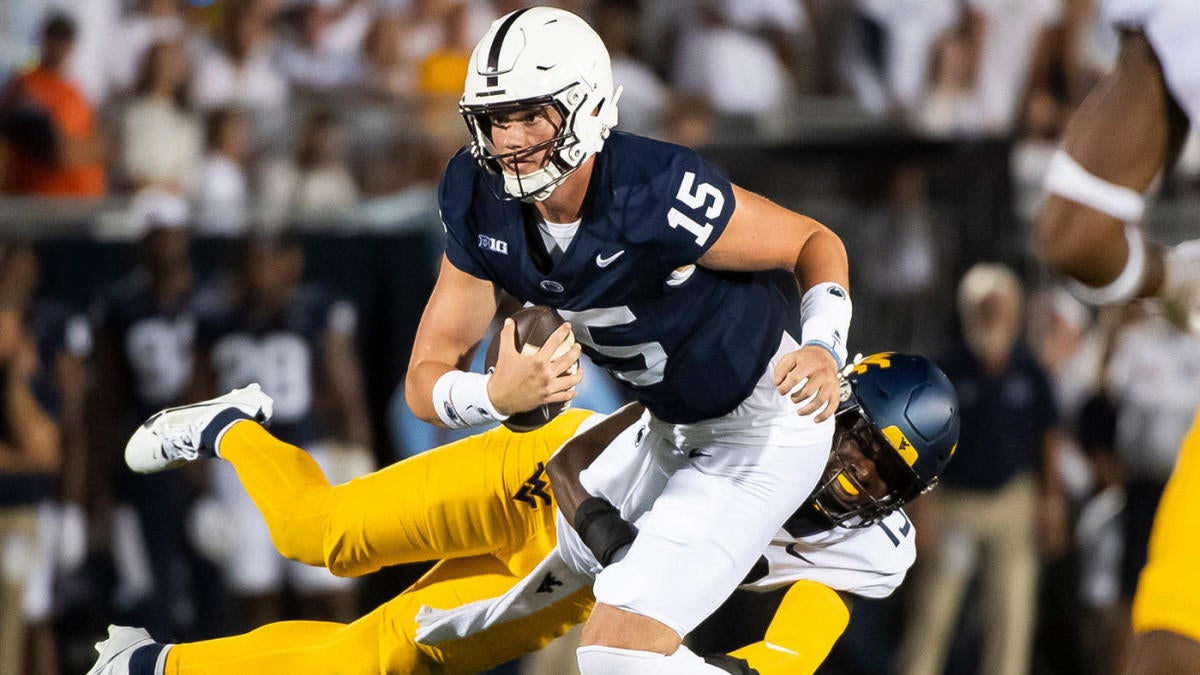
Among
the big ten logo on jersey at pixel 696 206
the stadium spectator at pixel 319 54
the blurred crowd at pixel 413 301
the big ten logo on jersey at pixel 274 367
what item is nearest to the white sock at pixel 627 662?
the big ten logo on jersey at pixel 696 206

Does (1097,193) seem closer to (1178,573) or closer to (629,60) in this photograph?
(1178,573)

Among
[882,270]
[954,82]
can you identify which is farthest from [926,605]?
[954,82]

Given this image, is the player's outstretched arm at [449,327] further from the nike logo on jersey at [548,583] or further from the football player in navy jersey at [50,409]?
the football player in navy jersey at [50,409]

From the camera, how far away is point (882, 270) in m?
6.66

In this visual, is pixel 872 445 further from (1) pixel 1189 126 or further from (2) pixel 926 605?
(2) pixel 926 605

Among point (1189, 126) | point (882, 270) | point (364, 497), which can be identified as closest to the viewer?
point (1189, 126)

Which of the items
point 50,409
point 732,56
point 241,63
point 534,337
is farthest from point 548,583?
point 732,56

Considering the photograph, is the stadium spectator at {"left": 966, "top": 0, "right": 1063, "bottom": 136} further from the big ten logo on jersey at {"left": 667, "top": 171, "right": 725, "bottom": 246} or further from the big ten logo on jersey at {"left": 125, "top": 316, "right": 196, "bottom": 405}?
the big ten logo on jersey at {"left": 667, "top": 171, "right": 725, "bottom": 246}

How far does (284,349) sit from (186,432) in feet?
6.78

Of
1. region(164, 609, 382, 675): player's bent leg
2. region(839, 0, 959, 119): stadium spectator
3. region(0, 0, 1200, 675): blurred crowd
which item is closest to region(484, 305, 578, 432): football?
region(164, 609, 382, 675): player's bent leg

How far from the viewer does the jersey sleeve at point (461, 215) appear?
360 centimetres

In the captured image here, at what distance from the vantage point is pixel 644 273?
351 centimetres

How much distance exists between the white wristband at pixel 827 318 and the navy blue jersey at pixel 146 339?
3252 millimetres

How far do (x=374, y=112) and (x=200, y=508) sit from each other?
1817 millimetres
